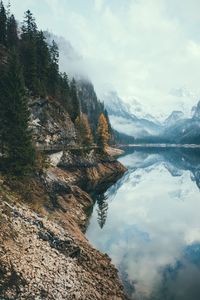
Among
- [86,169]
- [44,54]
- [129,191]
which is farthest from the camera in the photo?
[44,54]

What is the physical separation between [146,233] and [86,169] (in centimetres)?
3935

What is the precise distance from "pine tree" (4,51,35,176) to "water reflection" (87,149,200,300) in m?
14.6

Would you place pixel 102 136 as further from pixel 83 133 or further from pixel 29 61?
pixel 29 61

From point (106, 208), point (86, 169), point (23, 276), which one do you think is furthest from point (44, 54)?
point (23, 276)

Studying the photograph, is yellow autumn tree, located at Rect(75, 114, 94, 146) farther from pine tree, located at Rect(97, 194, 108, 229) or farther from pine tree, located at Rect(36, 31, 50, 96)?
pine tree, located at Rect(97, 194, 108, 229)

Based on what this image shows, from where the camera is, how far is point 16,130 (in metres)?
46.5

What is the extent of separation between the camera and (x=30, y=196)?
42.0 m

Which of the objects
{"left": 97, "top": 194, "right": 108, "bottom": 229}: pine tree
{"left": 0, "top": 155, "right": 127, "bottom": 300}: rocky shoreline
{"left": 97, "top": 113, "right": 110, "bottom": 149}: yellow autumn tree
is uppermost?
{"left": 97, "top": 113, "right": 110, "bottom": 149}: yellow autumn tree

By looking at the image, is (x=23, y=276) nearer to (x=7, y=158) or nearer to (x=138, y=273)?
(x=138, y=273)

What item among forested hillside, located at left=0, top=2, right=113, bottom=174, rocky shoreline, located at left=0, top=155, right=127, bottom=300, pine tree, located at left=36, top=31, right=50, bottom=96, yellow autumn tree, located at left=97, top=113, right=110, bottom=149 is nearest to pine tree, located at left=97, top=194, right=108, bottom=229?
forested hillside, located at left=0, top=2, right=113, bottom=174

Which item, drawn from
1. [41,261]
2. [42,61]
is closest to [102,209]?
[41,261]

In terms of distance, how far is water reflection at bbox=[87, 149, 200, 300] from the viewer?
1453 inches

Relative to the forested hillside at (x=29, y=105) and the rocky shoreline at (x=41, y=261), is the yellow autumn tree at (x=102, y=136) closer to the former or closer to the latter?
the forested hillside at (x=29, y=105)

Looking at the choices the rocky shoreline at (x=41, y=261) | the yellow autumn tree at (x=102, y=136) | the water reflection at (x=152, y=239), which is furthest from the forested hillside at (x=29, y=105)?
the water reflection at (x=152, y=239)
